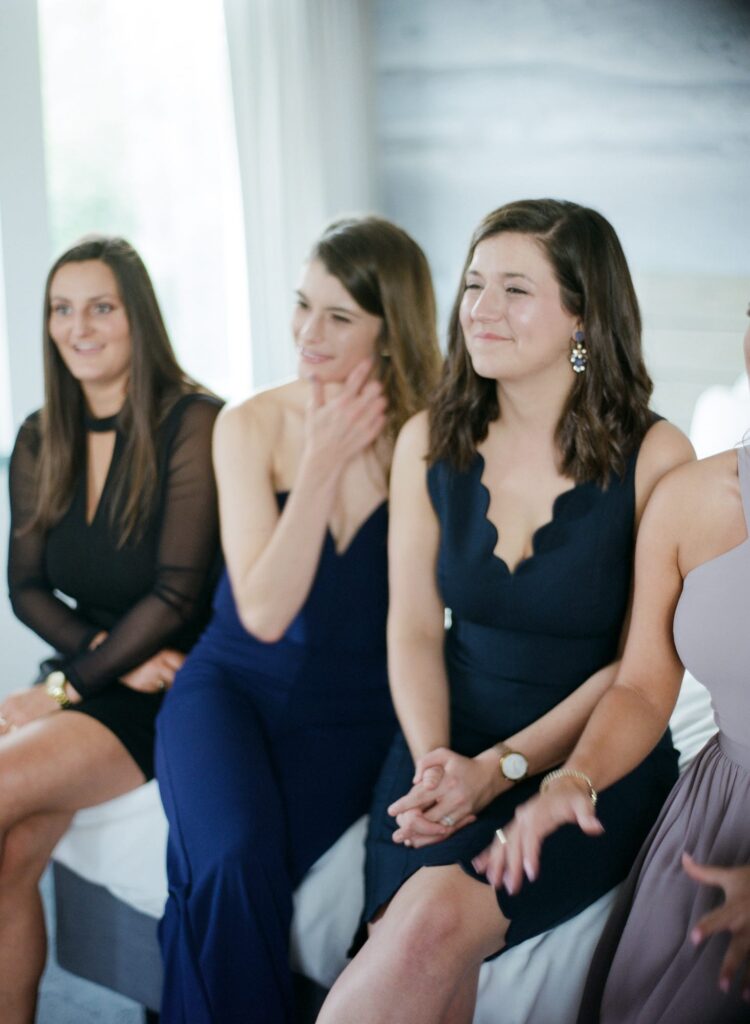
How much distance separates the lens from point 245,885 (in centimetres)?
141

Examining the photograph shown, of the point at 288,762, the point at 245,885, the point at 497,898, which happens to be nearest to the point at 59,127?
the point at 288,762

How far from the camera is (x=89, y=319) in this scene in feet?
6.35

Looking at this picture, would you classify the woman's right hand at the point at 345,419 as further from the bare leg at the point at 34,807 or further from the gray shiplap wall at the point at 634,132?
the gray shiplap wall at the point at 634,132

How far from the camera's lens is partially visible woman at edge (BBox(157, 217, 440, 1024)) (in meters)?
1.60

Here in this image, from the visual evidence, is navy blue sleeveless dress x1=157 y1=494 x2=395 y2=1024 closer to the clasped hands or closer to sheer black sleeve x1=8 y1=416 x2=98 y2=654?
the clasped hands

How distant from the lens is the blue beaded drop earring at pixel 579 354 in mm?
1505

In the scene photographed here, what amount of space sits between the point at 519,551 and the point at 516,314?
0.33 meters

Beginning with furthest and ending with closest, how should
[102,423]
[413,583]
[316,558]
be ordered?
[102,423]
[316,558]
[413,583]

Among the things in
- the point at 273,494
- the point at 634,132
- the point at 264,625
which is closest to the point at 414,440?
the point at 273,494

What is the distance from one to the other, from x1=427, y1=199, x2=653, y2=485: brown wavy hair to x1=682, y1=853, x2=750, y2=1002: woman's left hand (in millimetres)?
574

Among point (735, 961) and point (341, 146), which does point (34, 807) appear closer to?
point (735, 961)

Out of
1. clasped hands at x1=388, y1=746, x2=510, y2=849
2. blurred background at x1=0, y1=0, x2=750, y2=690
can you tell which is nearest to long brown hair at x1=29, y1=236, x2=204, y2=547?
clasped hands at x1=388, y1=746, x2=510, y2=849

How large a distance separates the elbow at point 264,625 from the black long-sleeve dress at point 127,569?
0.18 meters

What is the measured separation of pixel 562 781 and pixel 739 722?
219 millimetres
